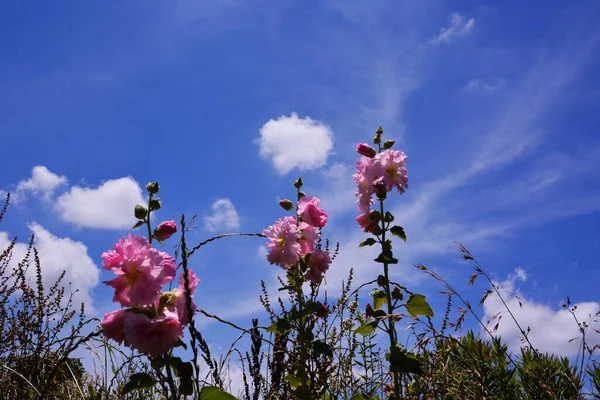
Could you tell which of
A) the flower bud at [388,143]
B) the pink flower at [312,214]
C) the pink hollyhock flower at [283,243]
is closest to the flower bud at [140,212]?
the pink hollyhock flower at [283,243]

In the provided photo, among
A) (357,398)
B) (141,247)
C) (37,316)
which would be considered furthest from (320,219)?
(37,316)

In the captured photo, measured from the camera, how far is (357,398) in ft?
8.43

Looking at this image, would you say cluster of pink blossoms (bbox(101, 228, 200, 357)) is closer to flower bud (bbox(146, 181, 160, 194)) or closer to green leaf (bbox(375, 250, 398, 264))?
flower bud (bbox(146, 181, 160, 194))

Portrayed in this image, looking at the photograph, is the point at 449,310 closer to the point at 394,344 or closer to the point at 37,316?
the point at 394,344

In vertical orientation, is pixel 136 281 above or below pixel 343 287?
below

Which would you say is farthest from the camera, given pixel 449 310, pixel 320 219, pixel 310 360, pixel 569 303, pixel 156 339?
pixel 449 310

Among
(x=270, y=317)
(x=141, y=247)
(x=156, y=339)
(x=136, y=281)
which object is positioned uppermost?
(x=270, y=317)

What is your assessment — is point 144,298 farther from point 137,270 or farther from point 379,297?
point 379,297

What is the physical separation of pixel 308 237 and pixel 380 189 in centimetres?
45

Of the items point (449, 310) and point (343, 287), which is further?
point (449, 310)

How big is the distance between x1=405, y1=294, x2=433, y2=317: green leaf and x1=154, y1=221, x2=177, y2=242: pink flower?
49.8 inches

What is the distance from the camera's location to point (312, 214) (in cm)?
297

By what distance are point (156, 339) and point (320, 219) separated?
1.39m

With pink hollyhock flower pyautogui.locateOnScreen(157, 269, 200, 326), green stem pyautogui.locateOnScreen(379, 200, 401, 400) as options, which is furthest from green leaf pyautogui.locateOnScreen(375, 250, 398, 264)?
pink hollyhock flower pyautogui.locateOnScreen(157, 269, 200, 326)
